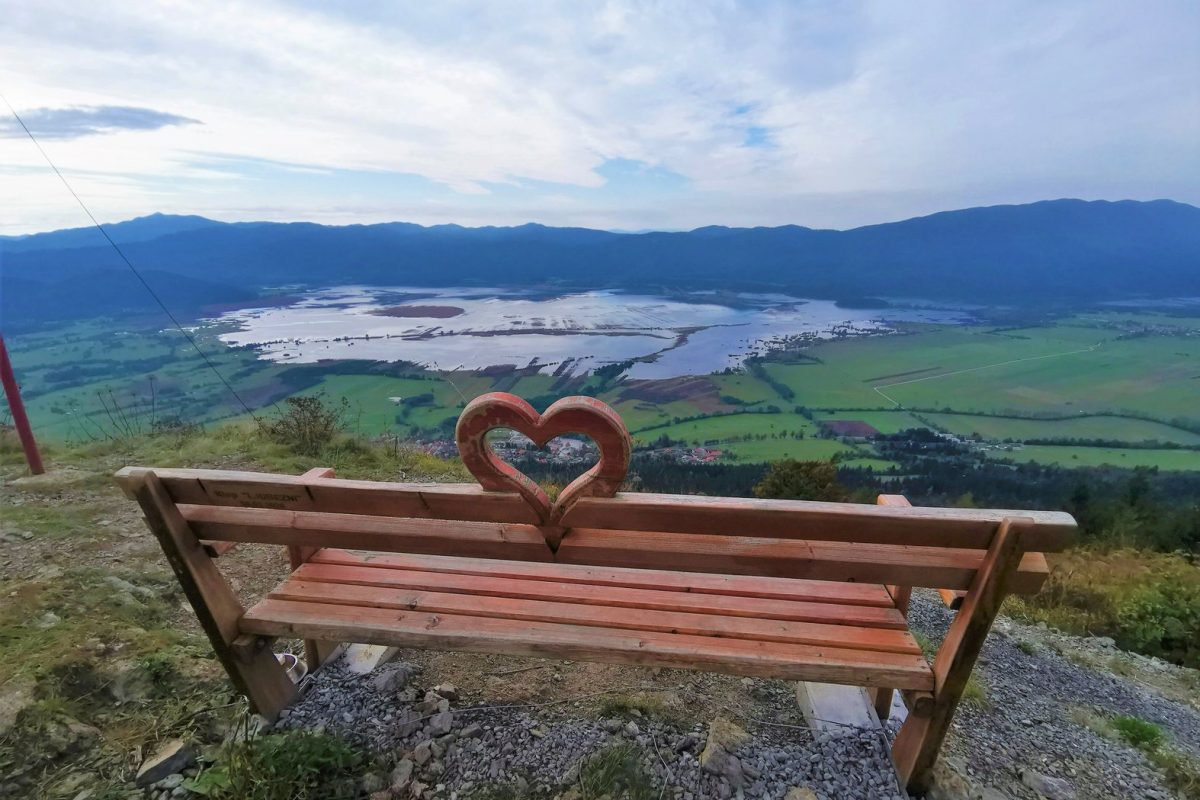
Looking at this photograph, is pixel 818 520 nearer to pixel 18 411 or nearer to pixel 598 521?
pixel 598 521

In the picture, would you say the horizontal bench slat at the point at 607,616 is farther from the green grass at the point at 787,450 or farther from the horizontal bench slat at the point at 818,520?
the green grass at the point at 787,450

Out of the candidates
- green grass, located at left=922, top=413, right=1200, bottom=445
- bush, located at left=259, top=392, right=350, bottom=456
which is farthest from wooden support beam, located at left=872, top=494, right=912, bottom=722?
green grass, located at left=922, top=413, right=1200, bottom=445

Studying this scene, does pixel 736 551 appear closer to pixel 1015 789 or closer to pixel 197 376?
pixel 1015 789

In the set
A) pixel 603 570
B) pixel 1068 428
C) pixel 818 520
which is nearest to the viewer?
pixel 818 520

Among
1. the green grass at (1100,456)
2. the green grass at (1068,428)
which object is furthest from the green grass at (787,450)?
the green grass at (1068,428)

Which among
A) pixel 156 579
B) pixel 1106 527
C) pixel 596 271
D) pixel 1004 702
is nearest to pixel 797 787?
pixel 1004 702

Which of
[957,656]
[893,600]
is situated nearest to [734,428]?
[893,600]
